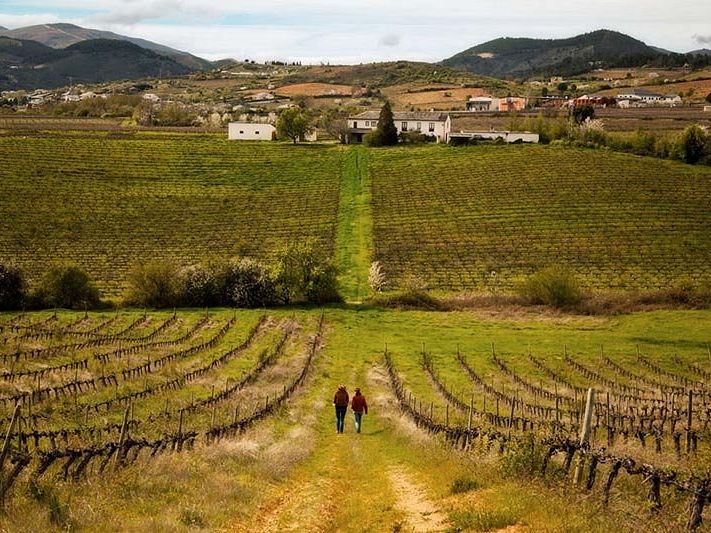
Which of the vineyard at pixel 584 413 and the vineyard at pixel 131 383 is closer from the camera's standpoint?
the vineyard at pixel 584 413

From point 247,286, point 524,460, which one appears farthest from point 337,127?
point 524,460

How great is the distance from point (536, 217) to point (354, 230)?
2507cm

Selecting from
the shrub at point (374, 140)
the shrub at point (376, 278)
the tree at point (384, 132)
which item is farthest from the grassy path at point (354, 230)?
the tree at point (384, 132)

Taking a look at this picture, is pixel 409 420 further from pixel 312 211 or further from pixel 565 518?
pixel 312 211

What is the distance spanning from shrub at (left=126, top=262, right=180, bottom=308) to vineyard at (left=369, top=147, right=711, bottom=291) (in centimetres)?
2337

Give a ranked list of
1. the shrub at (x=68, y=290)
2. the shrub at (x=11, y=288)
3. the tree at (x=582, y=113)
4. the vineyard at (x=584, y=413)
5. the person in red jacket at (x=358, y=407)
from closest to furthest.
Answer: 1. the vineyard at (x=584, y=413)
2. the person in red jacket at (x=358, y=407)
3. the shrub at (x=11, y=288)
4. the shrub at (x=68, y=290)
5. the tree at (x=582, y=113)

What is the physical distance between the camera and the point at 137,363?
131 feet

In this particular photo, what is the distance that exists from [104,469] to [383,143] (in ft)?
426

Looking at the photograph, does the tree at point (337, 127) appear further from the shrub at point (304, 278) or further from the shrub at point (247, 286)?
the shrub at point (247, 286)

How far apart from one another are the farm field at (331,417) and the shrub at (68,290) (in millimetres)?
→ 4104

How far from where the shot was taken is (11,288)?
6512cm

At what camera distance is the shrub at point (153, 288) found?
66312 mm

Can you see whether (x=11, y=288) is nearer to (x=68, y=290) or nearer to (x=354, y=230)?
(x=68, y=290)

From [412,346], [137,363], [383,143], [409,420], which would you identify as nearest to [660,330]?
[412,346]
